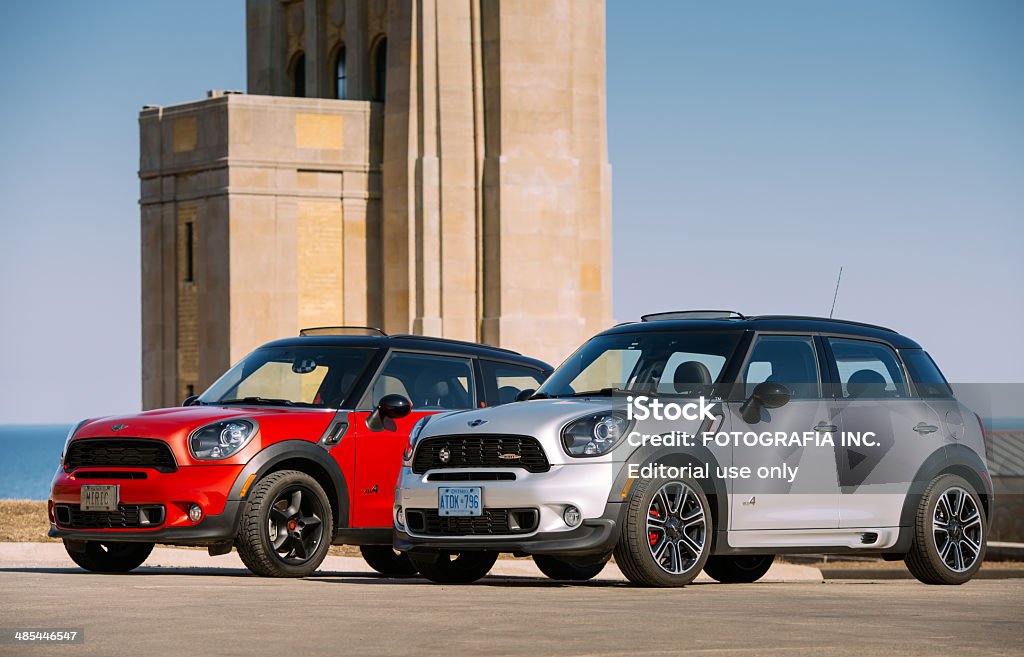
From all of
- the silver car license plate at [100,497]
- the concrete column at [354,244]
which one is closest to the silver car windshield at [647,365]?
the silver car license plate at [100,497]

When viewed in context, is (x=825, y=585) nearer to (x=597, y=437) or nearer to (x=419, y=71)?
(x=597, y=437)

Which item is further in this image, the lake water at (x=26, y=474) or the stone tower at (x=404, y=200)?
the lake water at (x=26, y=474)

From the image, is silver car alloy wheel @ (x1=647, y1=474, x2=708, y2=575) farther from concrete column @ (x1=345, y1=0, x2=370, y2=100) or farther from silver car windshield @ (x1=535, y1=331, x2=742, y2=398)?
concrete column @ (x1=345, y1=0, x2=370, y2=100)

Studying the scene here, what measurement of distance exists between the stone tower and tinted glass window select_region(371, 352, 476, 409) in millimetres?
24960

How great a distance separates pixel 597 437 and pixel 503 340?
94.7 ft

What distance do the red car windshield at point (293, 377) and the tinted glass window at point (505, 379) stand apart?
116 cm

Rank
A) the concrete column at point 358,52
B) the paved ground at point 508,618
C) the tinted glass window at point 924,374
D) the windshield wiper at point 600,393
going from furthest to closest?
the concrete column at point 358,52 < the tinted glass window at point 924,374 < the windshield wiper at point 600,393 < the paved ground at point 508,618

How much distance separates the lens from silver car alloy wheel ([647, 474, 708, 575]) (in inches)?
454

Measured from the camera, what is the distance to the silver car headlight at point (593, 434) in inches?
452

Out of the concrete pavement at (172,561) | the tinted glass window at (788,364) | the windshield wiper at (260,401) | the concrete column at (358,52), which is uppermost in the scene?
the concrete column at (358,52)

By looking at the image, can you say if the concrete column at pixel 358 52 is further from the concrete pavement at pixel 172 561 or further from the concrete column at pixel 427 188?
the concrete pavement at pixel 172 561

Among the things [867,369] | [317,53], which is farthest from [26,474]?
[867,369]

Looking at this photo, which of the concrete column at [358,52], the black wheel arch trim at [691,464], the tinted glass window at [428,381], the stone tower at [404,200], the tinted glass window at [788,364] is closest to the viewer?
the black wheel arch trim at [691,464]

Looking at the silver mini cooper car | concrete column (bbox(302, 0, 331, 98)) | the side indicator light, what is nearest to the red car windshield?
the side indicator light
